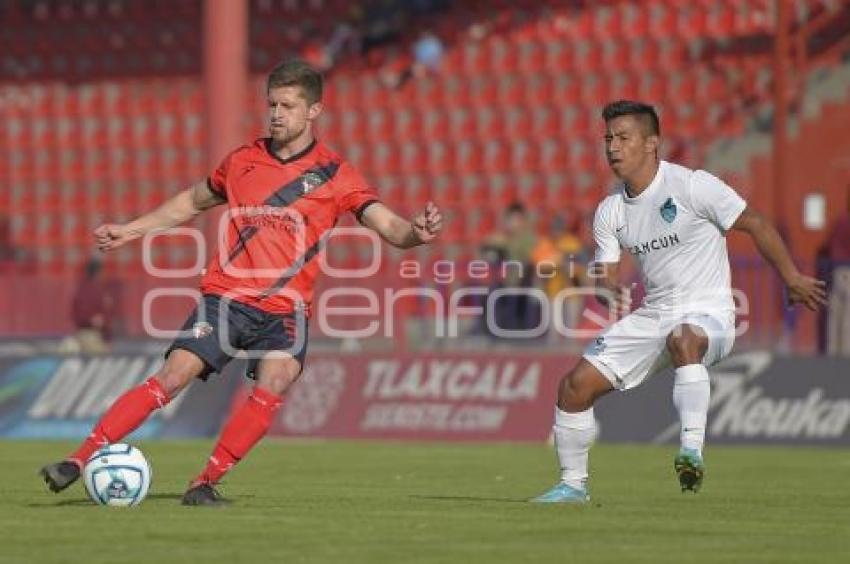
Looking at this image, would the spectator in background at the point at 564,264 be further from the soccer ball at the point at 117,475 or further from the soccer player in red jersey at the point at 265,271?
the soccer ball at the point at 117,475

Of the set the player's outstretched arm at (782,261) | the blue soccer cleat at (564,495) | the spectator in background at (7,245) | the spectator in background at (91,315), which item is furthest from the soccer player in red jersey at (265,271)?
the spectator in background at (7,245)

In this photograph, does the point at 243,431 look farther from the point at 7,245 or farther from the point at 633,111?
the point at 7,245

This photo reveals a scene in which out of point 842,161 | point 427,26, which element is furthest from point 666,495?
point 427,26

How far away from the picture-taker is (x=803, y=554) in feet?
28.7

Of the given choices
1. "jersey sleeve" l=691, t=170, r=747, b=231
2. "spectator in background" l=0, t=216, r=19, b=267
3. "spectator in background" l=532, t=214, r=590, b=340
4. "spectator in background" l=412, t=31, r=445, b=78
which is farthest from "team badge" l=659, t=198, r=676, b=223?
"spectator in background" l=0, t=216, r=19, b=267

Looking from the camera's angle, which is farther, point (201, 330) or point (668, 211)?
point (668, 211)

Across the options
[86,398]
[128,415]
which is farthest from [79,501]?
[86,398]

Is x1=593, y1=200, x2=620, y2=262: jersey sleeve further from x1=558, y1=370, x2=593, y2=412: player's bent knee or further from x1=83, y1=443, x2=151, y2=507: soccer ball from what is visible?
x1=83, y1=443, x2=151, y2=507: soccer ball

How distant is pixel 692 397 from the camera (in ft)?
36.2

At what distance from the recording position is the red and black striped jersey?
10.7 metres

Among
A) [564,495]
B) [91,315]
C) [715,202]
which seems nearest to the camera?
[715,202]

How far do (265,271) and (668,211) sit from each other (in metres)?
2.13

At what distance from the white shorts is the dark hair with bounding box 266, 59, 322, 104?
1975 millimetres

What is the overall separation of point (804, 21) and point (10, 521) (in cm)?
1916
